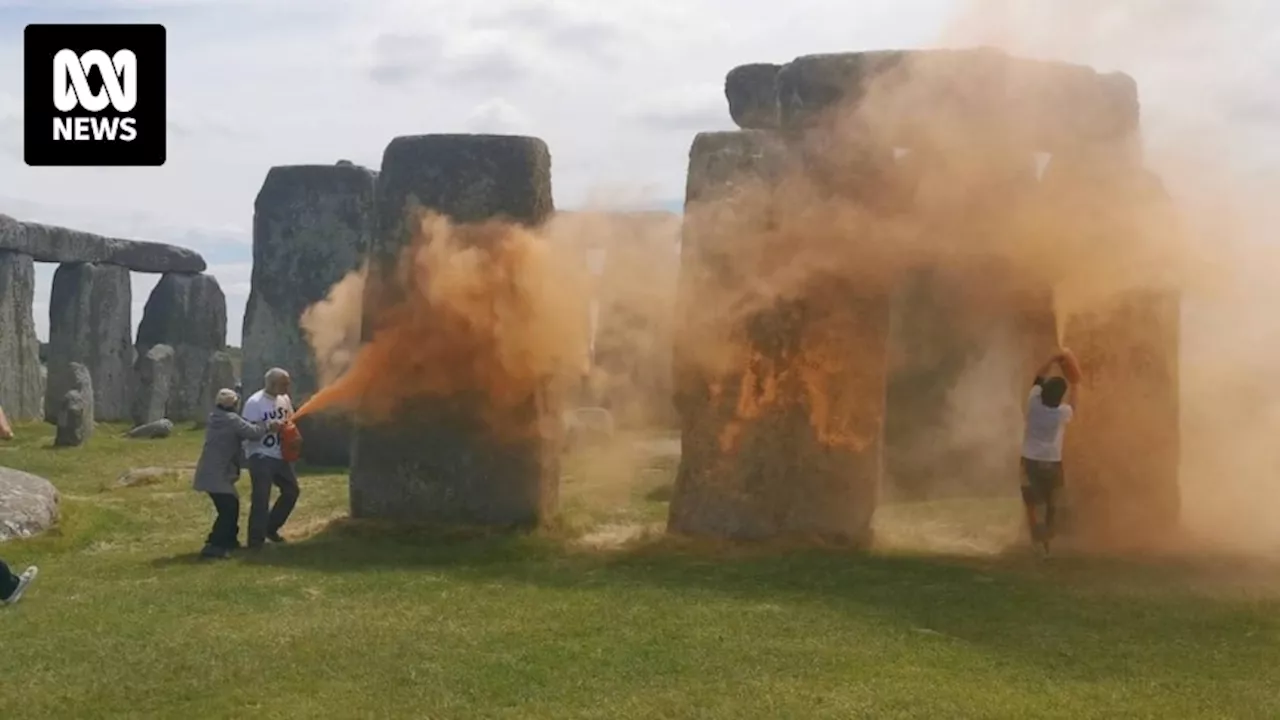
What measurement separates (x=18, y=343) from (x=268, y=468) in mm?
17333

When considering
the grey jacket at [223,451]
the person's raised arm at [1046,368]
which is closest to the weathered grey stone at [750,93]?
the person's raised arm at [1046,368]

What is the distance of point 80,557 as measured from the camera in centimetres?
1138

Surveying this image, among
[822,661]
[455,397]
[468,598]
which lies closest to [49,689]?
[468,598]

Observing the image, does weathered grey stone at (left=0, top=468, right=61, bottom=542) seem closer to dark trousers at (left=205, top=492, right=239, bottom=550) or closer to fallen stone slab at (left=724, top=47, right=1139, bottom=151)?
dark trousers at (left=205, top=492, right=239, bottom=550)

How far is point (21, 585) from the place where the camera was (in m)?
9.52

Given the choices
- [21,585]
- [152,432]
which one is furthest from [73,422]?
[21,585]

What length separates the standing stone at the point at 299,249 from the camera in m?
21.5

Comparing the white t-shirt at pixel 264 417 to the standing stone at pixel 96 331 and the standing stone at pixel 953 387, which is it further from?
the standing stone at pixel 96 331

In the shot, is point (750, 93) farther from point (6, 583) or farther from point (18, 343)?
point (18, 343)

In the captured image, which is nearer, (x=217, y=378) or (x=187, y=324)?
(x=217, y=378)

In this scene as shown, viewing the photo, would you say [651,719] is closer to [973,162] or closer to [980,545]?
[980,545]

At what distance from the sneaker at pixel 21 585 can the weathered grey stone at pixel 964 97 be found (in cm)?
700

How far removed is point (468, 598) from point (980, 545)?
185 inches

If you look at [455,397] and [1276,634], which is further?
[455,397]
